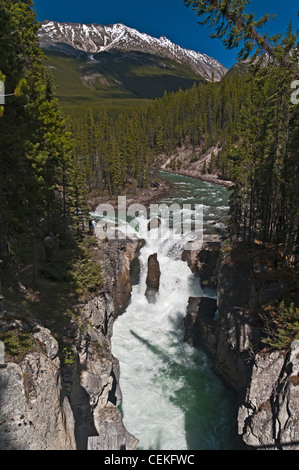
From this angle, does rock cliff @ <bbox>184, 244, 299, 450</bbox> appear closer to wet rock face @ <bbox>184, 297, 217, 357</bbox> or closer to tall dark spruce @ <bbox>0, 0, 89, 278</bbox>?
wet rock face @ <bbox>184, 297, 217, 357</bbox>

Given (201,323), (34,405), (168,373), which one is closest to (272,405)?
(168,373)

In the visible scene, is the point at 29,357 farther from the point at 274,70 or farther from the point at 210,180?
the point at 210,180

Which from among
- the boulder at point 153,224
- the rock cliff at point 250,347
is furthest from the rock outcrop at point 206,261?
the boulder at point 153,224

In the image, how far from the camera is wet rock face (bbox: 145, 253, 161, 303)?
91.4 feet

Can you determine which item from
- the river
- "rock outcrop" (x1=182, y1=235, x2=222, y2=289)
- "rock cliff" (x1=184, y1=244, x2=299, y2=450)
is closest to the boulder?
the river

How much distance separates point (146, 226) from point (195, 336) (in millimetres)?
17364

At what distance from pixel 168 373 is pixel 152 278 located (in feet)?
33.2

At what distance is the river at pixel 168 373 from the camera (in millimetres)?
15905

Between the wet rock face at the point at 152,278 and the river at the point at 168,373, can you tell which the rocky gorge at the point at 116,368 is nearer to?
the river at the point at 168,373

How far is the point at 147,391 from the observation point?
1850 centimetres

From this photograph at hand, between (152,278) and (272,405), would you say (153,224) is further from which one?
(272,405)

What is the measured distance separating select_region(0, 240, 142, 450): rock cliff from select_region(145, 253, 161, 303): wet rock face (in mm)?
5703

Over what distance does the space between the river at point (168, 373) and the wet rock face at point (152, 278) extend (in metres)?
0.45

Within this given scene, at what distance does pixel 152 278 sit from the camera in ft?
93.1
